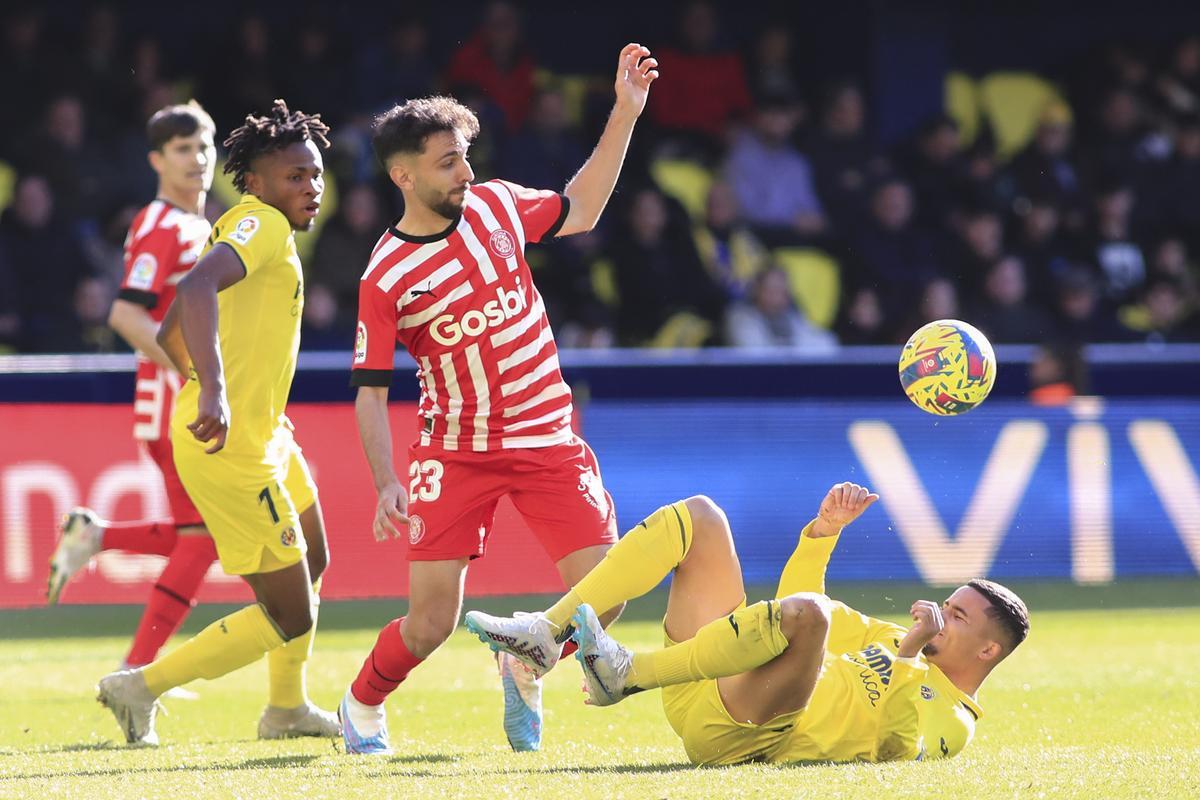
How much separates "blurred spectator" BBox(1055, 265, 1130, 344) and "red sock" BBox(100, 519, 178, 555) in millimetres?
8080

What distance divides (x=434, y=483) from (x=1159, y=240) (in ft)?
35.5

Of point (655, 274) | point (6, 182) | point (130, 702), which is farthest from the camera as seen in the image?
point (655, 274)

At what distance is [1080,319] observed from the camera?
13.8 meters

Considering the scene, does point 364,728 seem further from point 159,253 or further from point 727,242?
point 727,242

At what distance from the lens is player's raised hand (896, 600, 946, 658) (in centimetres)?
502

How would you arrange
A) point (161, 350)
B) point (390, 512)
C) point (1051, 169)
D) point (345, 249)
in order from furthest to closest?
point (1051, 169), point (345, 249), point (161, 350), point (390, 512)

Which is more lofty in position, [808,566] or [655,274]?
[655,274]

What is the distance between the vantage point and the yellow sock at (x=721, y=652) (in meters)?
4.98

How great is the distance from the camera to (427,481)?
19.2 feet

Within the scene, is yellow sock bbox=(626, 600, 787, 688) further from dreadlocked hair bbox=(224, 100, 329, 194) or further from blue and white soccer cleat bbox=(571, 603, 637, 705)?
dreadlocked hair bbox=(224, 100, 329, 194)

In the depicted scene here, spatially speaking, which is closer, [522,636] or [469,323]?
[522,636]

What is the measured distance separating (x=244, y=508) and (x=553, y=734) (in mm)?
1320

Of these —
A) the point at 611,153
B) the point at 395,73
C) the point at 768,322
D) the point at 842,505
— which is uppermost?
the point at 395,73

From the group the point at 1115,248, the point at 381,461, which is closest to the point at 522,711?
the point at 381,461
